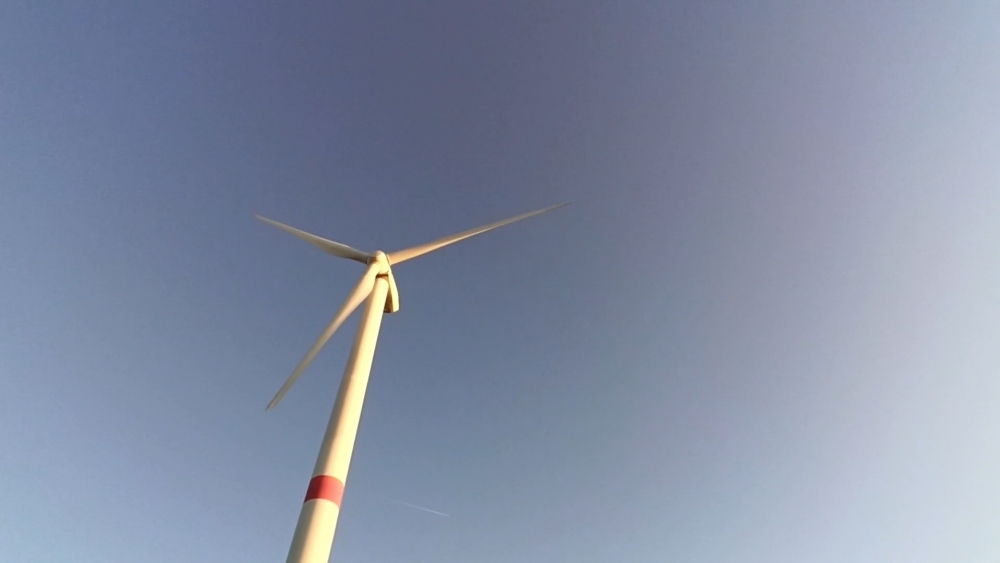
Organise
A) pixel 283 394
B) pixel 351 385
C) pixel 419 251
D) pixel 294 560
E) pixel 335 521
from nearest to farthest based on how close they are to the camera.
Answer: pixel 294 560 < pixel 335 521 < pixel 351 385 < pixel 283 394 < pixel 419 251

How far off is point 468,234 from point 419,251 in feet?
9.43

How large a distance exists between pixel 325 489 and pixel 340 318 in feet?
27.4

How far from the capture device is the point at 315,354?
74.7 ft

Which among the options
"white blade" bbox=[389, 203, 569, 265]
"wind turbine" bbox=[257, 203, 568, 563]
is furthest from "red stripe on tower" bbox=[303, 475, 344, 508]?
"white blade" bbox=[389, 203, 569, 265]

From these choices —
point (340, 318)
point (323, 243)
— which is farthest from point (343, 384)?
point (323, 243)

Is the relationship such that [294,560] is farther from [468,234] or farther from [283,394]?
[468,234]

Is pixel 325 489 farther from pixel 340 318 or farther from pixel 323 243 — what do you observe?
pixel 323 243

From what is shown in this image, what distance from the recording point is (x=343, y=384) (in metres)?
20.6

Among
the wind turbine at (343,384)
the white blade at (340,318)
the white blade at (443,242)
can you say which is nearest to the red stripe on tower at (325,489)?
the wind turbine at (343,384)

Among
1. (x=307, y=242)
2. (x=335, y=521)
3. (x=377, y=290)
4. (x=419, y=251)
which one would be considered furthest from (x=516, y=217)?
(x=335, y=521)

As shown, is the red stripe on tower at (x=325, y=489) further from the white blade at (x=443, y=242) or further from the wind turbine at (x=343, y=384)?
the white blade at (x=443, y=242)

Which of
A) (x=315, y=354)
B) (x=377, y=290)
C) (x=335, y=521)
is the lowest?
(x=335, y=521)

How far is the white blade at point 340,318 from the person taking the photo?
22250mm

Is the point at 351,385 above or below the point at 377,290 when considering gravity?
below
